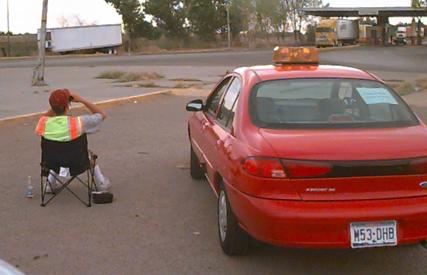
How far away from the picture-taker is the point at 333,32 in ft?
225

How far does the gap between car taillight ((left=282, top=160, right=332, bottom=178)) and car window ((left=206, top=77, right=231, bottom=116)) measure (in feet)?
6.58

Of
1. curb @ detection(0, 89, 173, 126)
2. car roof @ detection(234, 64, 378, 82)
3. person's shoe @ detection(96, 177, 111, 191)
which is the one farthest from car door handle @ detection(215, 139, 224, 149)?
curb @ detection(0, 89, 173, 126)

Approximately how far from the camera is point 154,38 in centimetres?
7712

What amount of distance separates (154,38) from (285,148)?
74356 millimetres

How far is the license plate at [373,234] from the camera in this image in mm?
4055

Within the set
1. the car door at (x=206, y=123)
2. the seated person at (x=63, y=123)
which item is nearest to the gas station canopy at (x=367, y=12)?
the car door at (x=206, y=123)

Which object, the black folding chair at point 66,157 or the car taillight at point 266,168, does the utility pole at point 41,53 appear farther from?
the car taillight at point 266,168

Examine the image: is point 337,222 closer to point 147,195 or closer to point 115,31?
point 147,195

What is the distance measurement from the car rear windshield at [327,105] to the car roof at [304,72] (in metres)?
0.07

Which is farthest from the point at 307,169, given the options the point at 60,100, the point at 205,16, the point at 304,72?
the point at 205,16

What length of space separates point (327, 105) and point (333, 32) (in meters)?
65.6

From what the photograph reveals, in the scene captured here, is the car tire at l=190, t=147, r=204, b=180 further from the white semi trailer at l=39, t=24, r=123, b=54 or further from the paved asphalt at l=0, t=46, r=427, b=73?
the white semi trailer at l=39, t=24, r=123, b=54

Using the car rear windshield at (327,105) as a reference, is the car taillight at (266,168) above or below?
below

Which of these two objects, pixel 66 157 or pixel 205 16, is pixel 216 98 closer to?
pixel 66 157
